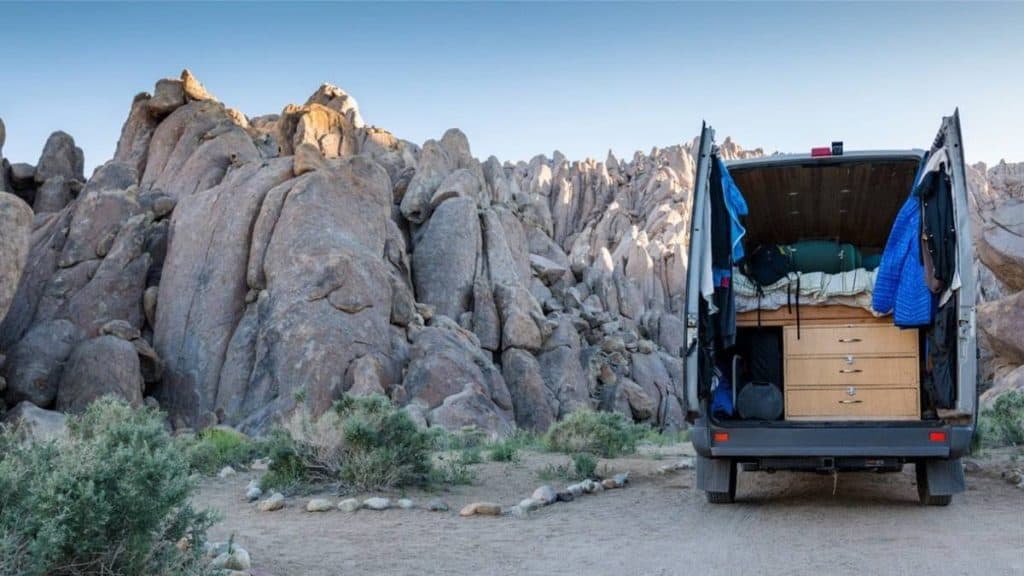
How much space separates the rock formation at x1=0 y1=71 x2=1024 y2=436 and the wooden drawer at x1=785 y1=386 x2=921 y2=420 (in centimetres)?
679

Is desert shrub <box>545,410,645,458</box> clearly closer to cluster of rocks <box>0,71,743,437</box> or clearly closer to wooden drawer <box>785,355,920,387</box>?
wooden drawer <box>785,355,920,387</box>

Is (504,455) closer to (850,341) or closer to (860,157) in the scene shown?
(850,341)

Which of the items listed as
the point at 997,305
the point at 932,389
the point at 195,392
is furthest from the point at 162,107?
the point at 932,389

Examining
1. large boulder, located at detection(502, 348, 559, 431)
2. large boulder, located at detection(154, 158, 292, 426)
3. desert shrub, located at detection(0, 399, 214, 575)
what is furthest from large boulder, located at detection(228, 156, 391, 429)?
desert shrub, located at detection(0, 399, 214, 575)

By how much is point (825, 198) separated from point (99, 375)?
18.4 metres

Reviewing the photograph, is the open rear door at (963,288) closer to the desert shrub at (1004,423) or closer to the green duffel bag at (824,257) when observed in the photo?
the green duffel bag at (824,257)

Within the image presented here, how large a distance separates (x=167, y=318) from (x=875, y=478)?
2015cm

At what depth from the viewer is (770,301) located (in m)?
9.38

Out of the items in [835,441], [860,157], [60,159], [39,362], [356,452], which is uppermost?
[60,159]

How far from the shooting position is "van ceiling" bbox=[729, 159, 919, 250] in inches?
387

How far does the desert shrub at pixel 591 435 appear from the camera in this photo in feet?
46.8

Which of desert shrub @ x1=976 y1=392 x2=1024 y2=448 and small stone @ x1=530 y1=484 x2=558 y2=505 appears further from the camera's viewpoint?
desert shrub @ x1=976 y1=392 x2=1024 y2=448

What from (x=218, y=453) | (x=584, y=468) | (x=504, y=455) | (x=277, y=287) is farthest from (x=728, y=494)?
(x=277, y=287)

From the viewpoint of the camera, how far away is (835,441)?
8.11m
